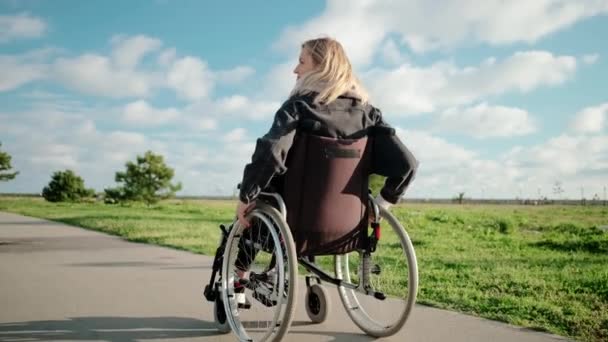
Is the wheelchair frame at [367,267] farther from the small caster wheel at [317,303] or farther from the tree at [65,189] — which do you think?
the tree at [65,189]

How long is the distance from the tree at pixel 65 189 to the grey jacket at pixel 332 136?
55.5 meters

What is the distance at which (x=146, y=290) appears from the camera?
4.97 meters

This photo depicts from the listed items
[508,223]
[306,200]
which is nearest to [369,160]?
[306,200]

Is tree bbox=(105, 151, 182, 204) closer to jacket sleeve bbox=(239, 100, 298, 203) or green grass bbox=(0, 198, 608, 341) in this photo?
green grass bbox=(0, 198, 608, 341)

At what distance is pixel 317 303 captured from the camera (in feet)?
12.4

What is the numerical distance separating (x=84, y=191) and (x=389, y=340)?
56497mm

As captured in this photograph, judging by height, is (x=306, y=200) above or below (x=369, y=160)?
below

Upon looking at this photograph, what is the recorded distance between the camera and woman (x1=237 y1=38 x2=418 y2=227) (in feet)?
9.33

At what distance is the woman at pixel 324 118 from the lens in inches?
112

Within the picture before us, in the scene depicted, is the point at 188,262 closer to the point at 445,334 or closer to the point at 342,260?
the point at 342,260

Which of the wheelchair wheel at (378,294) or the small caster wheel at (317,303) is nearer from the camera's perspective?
the wheelchair wheel at (378,294)

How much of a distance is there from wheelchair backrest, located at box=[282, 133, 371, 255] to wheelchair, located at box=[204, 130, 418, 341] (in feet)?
0.04

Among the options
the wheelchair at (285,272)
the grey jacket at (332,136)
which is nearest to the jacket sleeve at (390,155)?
the grey jacket at (332,136)

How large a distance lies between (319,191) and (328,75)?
24.5 inches
